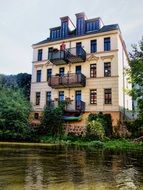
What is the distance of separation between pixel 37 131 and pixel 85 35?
13607 millimetres

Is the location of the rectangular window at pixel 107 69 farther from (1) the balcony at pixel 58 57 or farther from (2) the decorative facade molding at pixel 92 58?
(1) the balcony at pixel 58 57

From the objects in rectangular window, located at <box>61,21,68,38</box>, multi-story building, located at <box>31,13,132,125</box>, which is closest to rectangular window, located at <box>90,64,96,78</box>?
multi-story building, located at <box>31,13,132,125</box>

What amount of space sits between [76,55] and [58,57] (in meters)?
2.52

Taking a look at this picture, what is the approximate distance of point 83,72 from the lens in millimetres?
31906

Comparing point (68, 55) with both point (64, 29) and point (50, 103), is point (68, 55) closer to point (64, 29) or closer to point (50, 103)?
point (64, 29)

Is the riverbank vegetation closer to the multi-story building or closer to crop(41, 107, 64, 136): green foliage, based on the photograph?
crop(41, 107, 64, 136): green foliage

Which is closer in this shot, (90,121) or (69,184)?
(69,184)

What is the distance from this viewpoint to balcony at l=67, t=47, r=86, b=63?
102ft

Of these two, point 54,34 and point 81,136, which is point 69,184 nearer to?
point 81,136

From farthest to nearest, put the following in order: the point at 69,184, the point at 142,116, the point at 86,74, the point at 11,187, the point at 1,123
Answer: the point at 86,74
the point at 1,123
the point at 142,116
the point at 69,184
the point at 11,187

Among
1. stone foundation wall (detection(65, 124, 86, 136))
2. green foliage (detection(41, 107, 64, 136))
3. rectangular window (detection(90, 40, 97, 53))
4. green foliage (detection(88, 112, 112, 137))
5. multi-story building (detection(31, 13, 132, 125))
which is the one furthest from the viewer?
rectangular window (detection(90, 40, 97, 53))

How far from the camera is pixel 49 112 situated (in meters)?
29.1

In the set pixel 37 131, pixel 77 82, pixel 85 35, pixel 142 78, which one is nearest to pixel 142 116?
pixel 142 78

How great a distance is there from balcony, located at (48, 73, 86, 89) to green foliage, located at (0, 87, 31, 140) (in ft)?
18.4
